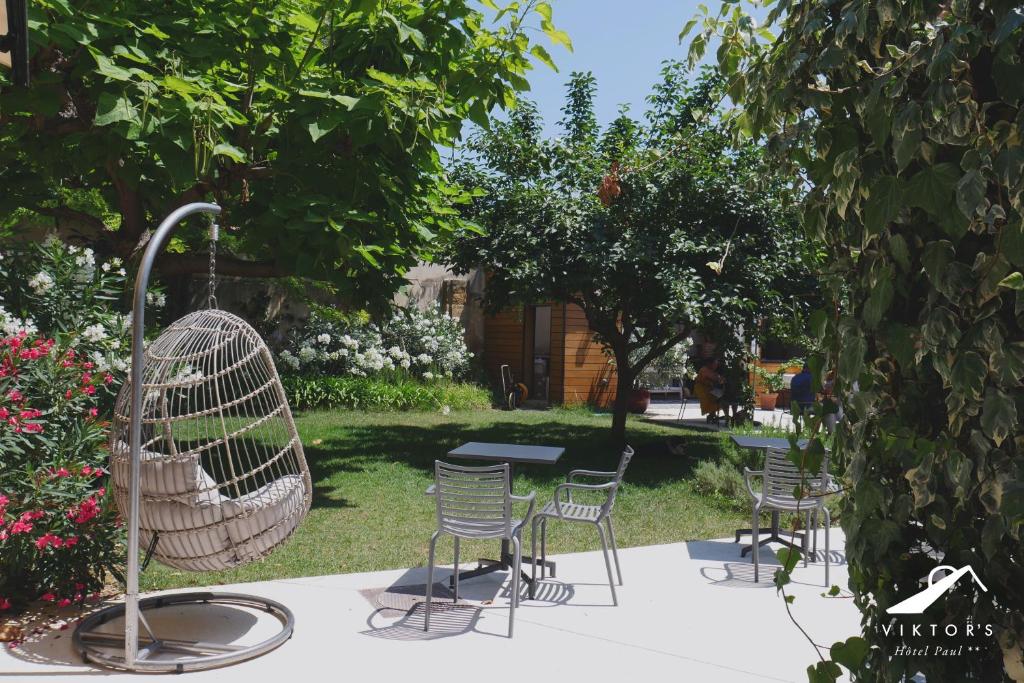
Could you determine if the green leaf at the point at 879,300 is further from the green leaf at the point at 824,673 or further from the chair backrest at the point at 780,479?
the chair backrest at the point at 780,479

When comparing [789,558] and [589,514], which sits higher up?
[789,558]

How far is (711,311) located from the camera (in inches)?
365

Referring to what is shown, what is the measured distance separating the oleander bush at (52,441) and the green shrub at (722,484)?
20.6ft

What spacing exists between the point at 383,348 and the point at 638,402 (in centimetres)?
561

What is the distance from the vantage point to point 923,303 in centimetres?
171

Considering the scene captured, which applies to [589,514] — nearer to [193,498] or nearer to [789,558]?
[193,498]

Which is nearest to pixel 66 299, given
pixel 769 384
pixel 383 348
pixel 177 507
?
pixel 177 507

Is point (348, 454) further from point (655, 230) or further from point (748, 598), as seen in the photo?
point (748, 598)

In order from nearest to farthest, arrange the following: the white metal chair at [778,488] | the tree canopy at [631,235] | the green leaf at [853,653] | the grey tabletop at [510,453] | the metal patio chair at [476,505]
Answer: the green leaf at [853,653] < the metal patio chair at [476,505] < the white metal chair at [778,488] < the grey tabletop at [510,453] < the tree canopy at [631,235]

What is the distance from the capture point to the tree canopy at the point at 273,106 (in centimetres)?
571

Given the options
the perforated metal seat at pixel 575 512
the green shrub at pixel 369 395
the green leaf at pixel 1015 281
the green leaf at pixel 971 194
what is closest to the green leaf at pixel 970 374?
the green leaf at pixel 1015 281

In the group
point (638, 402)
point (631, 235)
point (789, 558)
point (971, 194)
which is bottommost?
point (638, 402)

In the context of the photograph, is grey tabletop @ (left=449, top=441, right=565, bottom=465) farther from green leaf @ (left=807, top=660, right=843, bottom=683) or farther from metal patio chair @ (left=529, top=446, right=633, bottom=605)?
green leaf @ (left=807, top=660, right=843, bottom=683)

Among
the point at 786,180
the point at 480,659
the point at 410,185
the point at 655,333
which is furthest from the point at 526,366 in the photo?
the point at 786,180
